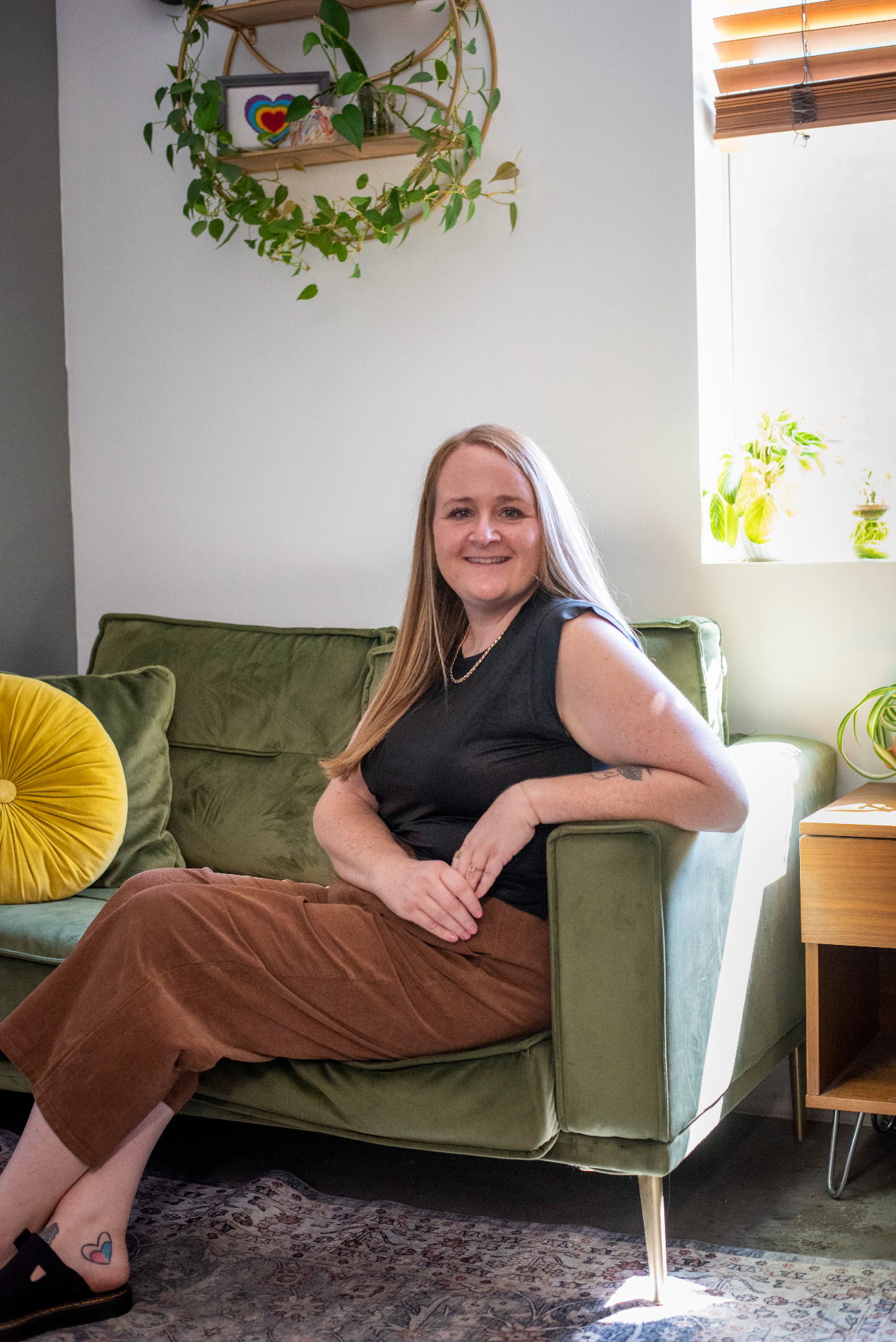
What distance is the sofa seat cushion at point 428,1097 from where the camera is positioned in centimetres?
149

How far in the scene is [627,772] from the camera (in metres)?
1.48

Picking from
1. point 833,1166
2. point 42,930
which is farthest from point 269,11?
point 833,1166

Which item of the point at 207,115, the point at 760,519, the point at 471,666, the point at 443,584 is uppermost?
the point at 207,115

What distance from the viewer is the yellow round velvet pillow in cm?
199

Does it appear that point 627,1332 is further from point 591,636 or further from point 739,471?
point 739,471

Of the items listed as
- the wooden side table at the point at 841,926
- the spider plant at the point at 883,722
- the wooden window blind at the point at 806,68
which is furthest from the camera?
the wooden window blind at the point at 806,68

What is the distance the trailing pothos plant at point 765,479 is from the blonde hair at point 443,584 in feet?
2.03

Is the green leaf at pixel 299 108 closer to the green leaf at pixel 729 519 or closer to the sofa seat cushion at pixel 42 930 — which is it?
the green leaf at pixel 729 519

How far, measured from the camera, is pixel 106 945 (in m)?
Result: 1.52

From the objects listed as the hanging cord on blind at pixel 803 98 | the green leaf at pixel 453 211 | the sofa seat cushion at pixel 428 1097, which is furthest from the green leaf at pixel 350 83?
the sofa seat cushion at pixel 428 1097

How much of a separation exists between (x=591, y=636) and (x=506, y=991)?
1.44 feet

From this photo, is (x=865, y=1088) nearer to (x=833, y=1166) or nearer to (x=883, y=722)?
(x=833, y=1166)

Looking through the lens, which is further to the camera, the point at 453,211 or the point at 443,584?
the point at 453,211

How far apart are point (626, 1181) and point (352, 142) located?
74.7 inches
